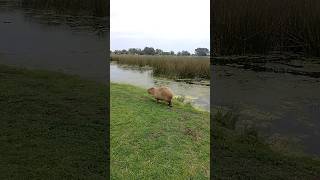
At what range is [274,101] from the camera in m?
8.75

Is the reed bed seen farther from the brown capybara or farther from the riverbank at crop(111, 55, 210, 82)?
the brown capybara

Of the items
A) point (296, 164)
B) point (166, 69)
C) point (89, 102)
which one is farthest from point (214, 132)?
point (166, 69)

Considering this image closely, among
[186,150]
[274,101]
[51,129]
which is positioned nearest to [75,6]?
[274,101]

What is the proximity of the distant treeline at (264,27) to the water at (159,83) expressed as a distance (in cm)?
165

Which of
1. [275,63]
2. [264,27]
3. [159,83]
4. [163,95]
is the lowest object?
[163,95]

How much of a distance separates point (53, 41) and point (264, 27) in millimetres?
5799

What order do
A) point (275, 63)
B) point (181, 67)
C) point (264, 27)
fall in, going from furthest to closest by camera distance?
1. point (264, 27)
2. point (275, 63)
3. point (181, 67)

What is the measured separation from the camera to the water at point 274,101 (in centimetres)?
725

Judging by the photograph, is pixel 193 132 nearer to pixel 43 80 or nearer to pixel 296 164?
pixel 296 164

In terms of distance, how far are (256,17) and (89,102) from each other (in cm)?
631

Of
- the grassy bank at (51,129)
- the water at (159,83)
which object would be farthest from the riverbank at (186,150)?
the water at (159,83)

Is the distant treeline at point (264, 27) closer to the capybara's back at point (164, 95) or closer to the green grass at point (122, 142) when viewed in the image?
the capybara's back at point (164, 95)

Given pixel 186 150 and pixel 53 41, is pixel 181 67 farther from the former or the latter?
pixel 186 150

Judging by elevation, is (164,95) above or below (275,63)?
below
